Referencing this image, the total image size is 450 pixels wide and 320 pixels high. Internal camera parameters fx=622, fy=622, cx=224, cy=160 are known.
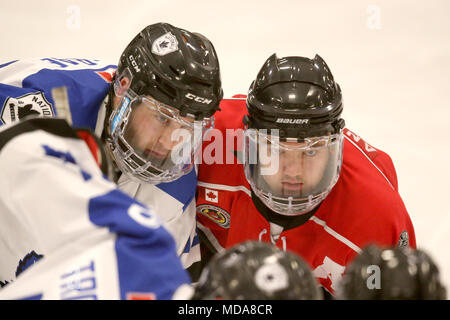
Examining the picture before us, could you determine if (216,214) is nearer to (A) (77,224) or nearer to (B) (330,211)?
(B) (330,211)

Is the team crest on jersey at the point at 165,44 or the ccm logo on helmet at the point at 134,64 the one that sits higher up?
the team crest on jersey at the point at 165,44

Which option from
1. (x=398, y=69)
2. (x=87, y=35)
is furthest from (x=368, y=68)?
(x=87, y=35)

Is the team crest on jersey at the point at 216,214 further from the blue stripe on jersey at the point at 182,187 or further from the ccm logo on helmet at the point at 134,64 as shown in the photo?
the ccm logo on helmet at the point at 134,64

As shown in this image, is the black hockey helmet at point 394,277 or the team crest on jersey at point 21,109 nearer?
the black hockey helmet at point 394,277

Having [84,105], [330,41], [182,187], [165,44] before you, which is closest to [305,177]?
[182,187]

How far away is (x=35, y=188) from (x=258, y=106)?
2.58 ft

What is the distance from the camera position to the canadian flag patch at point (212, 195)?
6.80 ft

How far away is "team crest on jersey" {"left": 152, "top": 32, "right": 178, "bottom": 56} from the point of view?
6.06 ft

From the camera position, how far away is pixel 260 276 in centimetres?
94

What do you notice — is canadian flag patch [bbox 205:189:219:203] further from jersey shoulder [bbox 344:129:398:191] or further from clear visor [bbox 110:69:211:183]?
jersey shoulder [bbox 344:129:398:191]

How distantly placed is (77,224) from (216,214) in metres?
1.06

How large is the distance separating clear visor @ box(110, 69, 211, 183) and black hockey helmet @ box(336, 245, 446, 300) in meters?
1.01

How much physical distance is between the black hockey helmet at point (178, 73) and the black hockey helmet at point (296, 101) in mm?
137

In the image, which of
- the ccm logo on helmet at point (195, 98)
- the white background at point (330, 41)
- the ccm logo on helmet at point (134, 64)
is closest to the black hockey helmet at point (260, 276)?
the ccm logo on helmet at point (195, 98)
